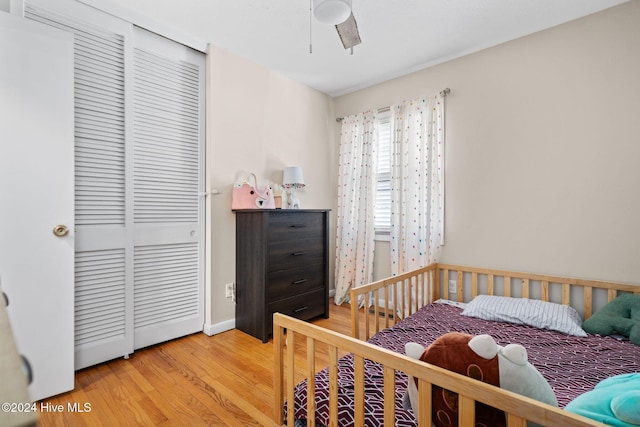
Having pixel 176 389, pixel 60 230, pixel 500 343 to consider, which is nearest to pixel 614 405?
pixel 500 343

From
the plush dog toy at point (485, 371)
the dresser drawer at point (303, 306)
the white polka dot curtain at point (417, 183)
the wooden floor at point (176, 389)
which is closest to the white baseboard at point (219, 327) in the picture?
the wooden floor at point (176, 389)

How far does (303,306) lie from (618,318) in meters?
2.18

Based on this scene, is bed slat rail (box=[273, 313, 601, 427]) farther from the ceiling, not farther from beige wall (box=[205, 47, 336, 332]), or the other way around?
the ceiling

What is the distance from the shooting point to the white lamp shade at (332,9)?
131 centimetres

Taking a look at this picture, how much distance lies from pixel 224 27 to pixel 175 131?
88 cm

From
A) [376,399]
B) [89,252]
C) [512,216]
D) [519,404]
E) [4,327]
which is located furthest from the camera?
[512,216]

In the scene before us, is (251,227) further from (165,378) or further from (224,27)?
(224,27)

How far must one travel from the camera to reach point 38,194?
1655 mm

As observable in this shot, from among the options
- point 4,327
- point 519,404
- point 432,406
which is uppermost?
point 4,327

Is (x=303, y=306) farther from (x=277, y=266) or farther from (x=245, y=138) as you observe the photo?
(x=245, y=138)

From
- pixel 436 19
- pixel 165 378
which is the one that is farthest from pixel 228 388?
pixel 436 19

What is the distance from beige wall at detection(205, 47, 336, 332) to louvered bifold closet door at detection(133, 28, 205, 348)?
116mm

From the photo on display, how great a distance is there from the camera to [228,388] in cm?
181

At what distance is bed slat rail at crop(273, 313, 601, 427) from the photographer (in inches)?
28.9
